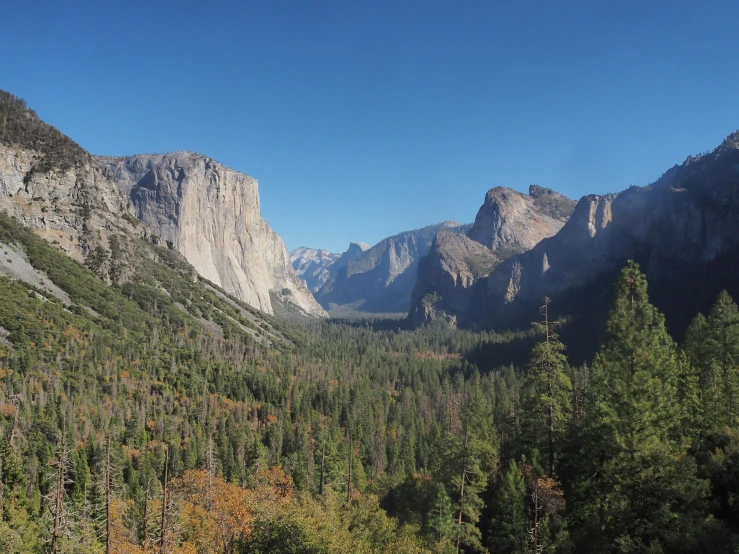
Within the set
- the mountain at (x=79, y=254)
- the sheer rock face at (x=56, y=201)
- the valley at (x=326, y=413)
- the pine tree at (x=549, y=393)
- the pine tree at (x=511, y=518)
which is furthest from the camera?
the sheer rock face at (x=56, y=201)

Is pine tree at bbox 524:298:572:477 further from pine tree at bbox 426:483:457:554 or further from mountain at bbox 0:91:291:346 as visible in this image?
mountain at bbox 0:91:291:346

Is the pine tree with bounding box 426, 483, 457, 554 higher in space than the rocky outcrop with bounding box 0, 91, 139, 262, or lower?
lower

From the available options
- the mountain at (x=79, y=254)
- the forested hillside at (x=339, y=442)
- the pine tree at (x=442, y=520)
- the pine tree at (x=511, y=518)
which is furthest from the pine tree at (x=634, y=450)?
the mountain at (x=79, y=254)

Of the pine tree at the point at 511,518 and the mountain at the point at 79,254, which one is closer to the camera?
the pine tree at the point at 511,518

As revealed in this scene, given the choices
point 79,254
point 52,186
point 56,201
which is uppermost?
point 52,186

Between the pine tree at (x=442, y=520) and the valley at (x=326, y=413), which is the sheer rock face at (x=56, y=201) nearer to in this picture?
the valley at (x=326, y=413)

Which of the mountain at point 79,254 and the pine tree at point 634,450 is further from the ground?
the mountain at point 79,254

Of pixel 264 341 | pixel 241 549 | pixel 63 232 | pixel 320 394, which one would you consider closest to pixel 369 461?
pixel 320 394

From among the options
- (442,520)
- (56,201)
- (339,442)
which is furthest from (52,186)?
(442,520)

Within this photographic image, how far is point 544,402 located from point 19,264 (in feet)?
483

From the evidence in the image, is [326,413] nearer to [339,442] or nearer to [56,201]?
[339,442]

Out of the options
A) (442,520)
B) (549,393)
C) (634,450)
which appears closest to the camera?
(634,450)

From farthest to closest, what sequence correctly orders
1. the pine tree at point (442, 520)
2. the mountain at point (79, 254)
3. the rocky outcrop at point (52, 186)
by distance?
the rocky outcrop at point (52, 186) < the mountain at point (79, 254) < the pine tree at point (442, 520)

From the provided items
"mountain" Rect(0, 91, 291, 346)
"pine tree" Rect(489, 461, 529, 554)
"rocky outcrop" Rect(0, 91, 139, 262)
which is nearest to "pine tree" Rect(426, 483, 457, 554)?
"pine tree" Rect(489, 461, 529, 554)
